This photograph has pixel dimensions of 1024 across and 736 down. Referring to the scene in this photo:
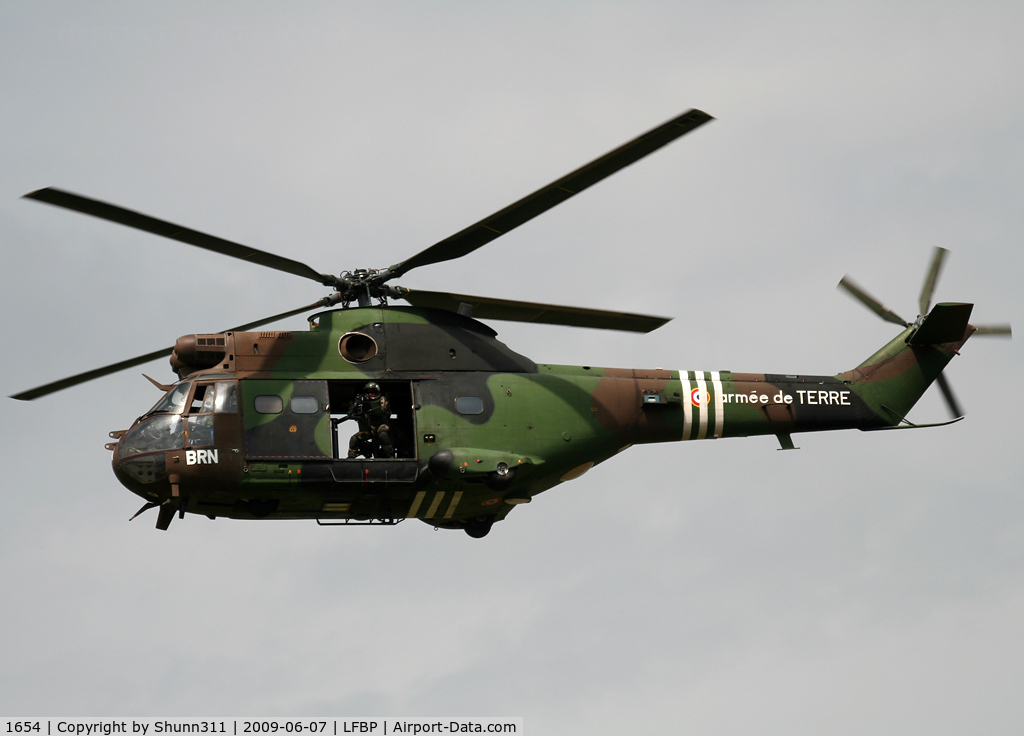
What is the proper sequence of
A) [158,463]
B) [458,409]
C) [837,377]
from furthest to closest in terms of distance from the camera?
[837,377] → [458,409] → [158,463]

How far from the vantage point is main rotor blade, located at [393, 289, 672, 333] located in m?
27.3

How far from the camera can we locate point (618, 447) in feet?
92.1

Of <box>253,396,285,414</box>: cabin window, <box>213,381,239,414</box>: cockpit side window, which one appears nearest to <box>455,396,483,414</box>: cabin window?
<box>253,396,285,414</box>: cabin window

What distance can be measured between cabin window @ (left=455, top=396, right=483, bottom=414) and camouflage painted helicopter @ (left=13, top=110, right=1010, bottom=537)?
0.08ft

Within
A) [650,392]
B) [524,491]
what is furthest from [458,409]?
[650,392]

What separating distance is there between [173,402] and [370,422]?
349 cm

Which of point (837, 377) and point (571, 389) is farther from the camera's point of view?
point (837, 377)

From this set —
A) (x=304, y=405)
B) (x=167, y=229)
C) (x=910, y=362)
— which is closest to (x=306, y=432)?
(x=304, y=405)

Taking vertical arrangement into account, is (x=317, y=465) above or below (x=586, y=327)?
below

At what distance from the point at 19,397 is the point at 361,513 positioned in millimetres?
6619

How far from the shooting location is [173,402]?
84.4 feet

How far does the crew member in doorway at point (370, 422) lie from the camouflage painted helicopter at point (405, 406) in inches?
1.0

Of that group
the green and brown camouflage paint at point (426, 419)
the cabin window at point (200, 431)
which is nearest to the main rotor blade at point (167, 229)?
the green and brown camouflage paint at point (426, 419)

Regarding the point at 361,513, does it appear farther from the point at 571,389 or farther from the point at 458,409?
the point at 571,389
